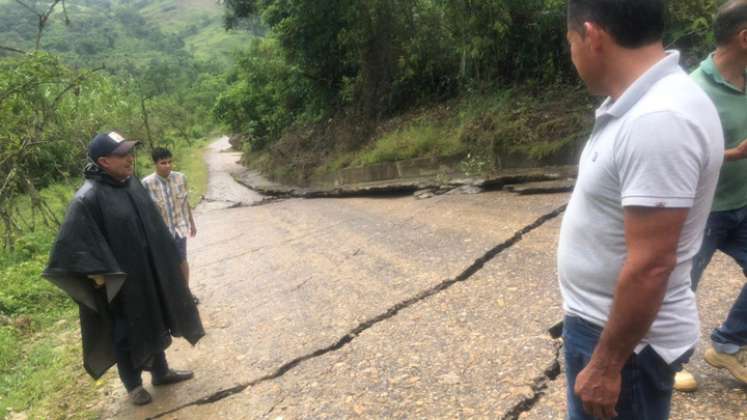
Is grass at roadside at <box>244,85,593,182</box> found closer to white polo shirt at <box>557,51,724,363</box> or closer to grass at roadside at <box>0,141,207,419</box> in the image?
grass at roadside at <box>0,141,207,419</box>

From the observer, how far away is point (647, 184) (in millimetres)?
1261

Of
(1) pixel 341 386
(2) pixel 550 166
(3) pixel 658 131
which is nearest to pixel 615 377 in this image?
(3) pixel 658 131

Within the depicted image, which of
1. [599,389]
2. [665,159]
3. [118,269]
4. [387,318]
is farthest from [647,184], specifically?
[387,318]

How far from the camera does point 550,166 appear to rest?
29.4 feet

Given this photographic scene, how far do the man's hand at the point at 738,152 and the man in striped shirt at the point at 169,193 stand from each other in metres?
4.35

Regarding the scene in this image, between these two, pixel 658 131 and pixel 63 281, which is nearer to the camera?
pixel 658 131

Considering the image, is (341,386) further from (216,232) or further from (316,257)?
(216,232)

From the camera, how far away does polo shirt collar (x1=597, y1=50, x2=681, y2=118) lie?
1350mm

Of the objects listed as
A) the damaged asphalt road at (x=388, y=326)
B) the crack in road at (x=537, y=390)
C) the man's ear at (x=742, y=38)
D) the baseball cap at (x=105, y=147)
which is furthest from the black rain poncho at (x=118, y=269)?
the man's ear at (x=742, y=38)

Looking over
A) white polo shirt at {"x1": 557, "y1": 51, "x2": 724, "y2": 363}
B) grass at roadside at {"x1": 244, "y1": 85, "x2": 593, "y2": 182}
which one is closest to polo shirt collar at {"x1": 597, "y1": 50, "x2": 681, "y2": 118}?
white polo shirt at {"x1": 557, "y1": 51, "x2": 724, "y2": 363}

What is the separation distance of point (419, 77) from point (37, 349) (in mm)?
11311

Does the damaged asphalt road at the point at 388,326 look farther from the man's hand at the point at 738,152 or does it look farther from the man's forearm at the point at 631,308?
the man's forearm at the point at 631,308

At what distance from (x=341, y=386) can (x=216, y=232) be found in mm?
8220

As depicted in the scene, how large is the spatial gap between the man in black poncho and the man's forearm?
3024 mm
